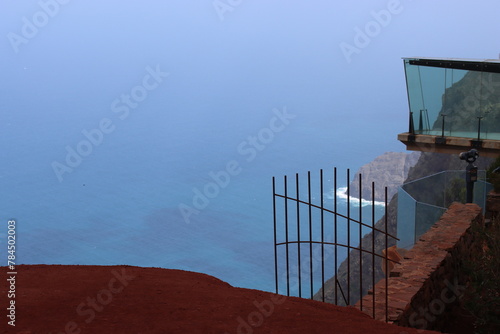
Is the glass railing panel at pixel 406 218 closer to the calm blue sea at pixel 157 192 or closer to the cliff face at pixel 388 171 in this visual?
the cliff face at pixel 388 171

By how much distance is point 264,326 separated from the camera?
18.5 ft

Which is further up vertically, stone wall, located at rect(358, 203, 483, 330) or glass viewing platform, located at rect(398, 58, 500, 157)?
glass viewing platform, located at rect(398, 58, 500, 157)

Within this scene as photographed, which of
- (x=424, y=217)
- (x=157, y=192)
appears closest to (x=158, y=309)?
(x=424, y=217)

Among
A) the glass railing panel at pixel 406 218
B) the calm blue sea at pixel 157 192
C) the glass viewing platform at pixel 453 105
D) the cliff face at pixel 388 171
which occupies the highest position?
the glass viewing platform at pixel 453 105

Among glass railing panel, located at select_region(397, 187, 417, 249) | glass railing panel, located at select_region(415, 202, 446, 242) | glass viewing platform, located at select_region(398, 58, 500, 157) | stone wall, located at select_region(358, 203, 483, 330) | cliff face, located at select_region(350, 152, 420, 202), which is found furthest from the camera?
cliff face, located at select_region(350, 152, 420, 202)

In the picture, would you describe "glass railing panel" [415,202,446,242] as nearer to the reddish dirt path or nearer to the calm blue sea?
the reddish dirt path

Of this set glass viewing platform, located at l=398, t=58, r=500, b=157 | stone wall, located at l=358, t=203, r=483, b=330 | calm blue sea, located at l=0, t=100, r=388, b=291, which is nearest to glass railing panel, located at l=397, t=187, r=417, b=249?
stone wall, located at l=358, t=203, r=483, b=330

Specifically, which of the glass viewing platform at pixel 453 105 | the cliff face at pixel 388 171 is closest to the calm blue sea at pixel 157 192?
the cliff face at pixel 388 171

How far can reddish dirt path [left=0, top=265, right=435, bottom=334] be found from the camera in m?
5.41

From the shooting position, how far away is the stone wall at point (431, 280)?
7367 mm

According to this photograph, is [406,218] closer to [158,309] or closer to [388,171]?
[158,309]

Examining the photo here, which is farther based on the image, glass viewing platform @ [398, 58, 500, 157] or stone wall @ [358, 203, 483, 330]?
glass viewing platform @ [398, 58, 500, 157]

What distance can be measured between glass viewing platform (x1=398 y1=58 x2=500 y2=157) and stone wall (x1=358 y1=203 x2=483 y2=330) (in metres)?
6.24

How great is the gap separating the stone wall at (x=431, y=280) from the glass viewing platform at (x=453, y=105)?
6.24 metres
